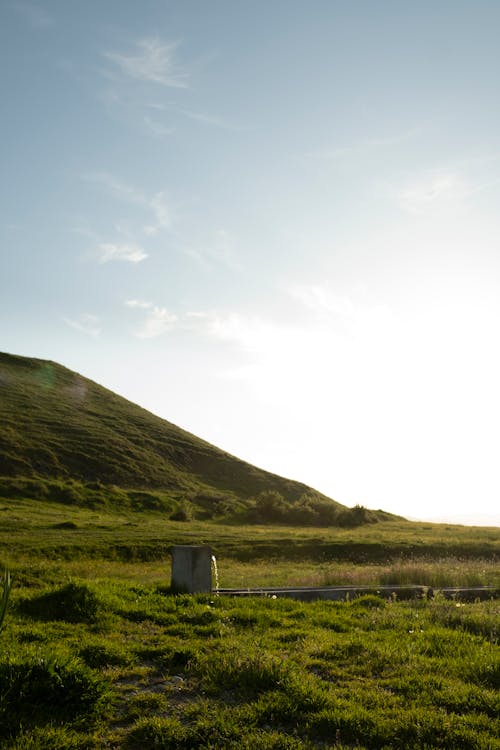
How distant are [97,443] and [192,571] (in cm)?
6768

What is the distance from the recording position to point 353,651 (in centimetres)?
870

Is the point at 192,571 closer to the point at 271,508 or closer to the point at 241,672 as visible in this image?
the point at 241,672

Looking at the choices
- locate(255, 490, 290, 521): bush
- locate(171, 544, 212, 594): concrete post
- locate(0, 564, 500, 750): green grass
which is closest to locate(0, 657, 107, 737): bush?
locate(0, 564, 500, 750): green grass

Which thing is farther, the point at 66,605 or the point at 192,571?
the point at 192,571

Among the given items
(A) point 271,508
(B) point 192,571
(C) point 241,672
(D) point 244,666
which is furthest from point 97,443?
(C) point 241,672

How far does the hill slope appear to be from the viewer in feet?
225

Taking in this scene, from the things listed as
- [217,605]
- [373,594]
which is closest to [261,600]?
[217,605]

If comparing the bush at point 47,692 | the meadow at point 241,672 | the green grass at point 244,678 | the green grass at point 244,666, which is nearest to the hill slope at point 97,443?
the green grass at point 244,666

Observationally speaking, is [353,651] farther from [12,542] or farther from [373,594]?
[12,542]

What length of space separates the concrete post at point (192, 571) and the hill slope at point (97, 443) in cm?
5100

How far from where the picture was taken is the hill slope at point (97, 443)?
6862 cm

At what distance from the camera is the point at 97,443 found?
78.6 meters

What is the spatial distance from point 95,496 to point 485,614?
49.2 metres

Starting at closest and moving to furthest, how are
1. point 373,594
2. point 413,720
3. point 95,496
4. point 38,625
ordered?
point 413,720, point 38,625, point 373,594, point 95,496
